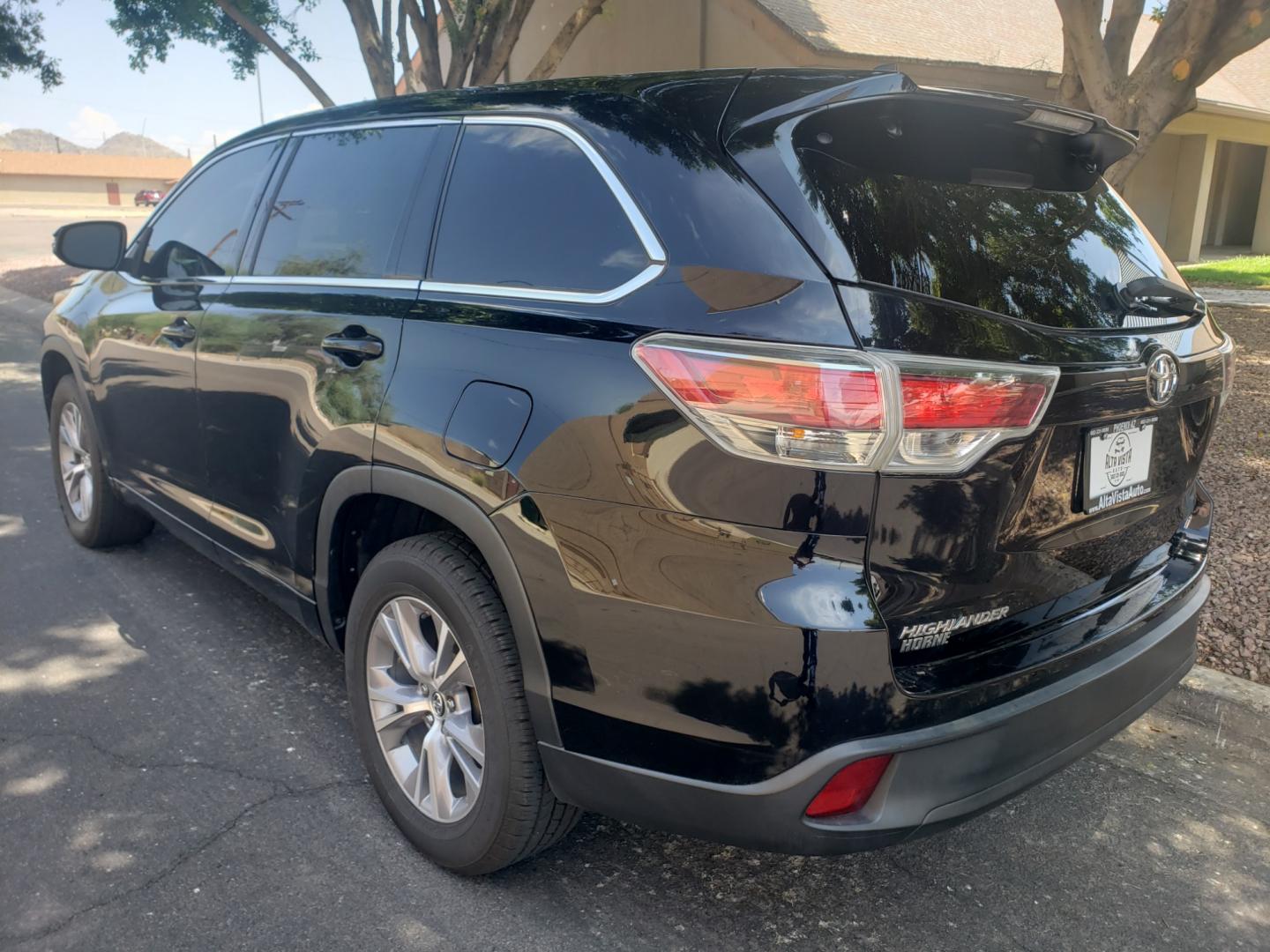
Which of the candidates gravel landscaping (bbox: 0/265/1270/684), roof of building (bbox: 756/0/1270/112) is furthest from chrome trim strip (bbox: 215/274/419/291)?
roof of building (bbox: 756/0/1270/112)

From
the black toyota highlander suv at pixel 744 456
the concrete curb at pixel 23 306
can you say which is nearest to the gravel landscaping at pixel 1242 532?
the black toyota highlander suv at pixel 744 456

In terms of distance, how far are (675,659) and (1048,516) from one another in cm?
83

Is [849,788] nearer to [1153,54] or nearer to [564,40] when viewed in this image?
[1153,54]

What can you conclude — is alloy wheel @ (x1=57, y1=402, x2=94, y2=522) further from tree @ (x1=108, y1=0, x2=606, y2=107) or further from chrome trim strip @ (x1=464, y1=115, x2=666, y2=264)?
tree @ (x1=108, y1=0, x2=606, y2=107)

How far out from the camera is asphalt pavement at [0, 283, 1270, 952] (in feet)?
8.05

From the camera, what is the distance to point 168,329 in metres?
→ 3.78

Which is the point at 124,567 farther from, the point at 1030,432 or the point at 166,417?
the point at 1030,432

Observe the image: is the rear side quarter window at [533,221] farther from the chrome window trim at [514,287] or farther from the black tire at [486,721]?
the black tire at [486,721]

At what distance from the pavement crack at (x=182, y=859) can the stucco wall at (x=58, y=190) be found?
221ft

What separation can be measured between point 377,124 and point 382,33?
11.2 m

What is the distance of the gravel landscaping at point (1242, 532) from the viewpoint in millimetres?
3732

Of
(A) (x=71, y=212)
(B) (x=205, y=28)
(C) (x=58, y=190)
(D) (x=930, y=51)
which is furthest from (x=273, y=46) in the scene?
(C) (x=58, y=190)

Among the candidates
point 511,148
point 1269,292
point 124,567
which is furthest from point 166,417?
point 1269,292

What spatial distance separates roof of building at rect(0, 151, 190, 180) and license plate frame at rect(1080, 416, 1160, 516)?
231 feet
